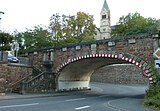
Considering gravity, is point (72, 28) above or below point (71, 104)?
above

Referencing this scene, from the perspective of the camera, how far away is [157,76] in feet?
Answer: 54.2

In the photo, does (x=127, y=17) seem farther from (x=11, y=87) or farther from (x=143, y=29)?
(x=11, y=87)

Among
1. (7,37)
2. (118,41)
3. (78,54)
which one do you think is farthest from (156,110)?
(7,37)

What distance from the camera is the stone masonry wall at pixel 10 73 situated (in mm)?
19969

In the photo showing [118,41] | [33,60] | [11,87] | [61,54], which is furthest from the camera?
[33,60]

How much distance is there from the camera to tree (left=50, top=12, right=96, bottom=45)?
3830 cm

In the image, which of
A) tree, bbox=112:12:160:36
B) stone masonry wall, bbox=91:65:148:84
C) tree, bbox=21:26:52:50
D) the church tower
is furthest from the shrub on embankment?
the church tower

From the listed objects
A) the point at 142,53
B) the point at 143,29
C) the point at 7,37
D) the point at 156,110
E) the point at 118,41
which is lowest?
the point at 156,110

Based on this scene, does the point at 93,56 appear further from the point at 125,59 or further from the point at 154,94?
the point at 154,94

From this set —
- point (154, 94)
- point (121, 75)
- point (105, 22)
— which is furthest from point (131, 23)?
point (154, 94)

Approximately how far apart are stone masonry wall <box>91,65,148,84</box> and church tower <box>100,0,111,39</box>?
131 feet

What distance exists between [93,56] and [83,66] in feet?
15.6

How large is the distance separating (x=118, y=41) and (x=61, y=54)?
23.5 ft

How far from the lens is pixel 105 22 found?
8475 cm
